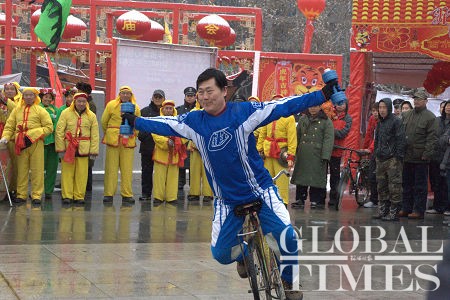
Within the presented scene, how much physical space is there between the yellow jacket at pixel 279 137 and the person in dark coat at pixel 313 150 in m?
0.63

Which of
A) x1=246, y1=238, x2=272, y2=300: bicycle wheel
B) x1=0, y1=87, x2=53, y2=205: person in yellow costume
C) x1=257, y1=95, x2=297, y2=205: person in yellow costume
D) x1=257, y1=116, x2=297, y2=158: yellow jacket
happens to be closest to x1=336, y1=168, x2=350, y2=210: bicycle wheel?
x1=257, y1=95, x2=297, y2=205: person in yellow costume

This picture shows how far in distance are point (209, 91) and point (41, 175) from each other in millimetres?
8504

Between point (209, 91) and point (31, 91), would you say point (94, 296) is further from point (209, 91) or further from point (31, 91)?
point (31, 91)

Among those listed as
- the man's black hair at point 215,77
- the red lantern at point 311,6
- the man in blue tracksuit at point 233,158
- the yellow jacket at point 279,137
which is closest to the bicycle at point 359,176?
the yellow jacket at point 279,137

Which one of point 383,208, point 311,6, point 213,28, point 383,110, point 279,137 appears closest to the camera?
point 383,110

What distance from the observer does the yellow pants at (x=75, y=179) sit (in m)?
14.1

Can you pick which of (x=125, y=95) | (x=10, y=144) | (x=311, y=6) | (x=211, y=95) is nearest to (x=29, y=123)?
(x=10, y=144)

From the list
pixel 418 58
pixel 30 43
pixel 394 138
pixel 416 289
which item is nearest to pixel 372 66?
pixel 418 58

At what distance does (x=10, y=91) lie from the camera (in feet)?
47.0

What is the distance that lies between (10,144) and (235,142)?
876 cm

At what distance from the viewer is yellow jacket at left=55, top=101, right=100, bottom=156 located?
13.9m

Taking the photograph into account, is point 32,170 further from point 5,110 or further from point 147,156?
point 147,156

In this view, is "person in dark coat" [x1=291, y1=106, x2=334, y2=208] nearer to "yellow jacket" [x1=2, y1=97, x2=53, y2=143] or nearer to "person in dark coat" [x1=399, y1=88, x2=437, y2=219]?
"person in dark coat" [x1=399, y1=88, x2=437, y2=219]

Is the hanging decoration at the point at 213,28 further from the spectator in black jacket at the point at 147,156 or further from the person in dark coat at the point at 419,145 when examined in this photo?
the person in dark coat at the point at 419,145
